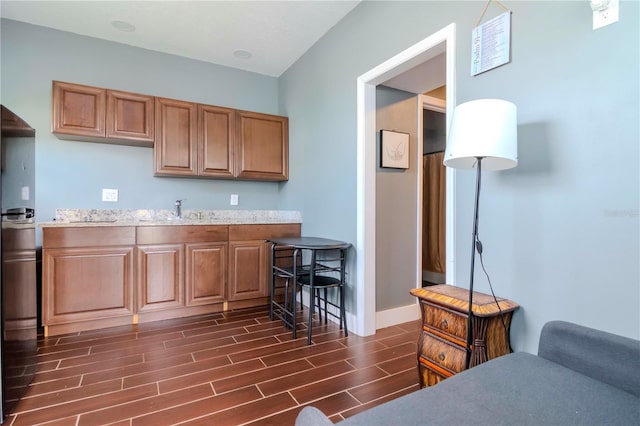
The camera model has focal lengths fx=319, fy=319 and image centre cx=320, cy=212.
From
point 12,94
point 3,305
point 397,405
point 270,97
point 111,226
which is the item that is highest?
point 270,97

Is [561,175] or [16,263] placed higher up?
[561,175]

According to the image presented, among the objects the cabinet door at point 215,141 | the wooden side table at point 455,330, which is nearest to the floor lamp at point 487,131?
the wooden side table at point 455,330

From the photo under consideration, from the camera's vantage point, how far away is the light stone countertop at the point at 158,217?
2.78 metres

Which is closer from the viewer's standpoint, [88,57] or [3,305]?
[3,305]

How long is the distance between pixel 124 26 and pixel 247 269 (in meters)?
2.49

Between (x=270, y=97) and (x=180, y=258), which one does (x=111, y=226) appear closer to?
(x=180, y=258)

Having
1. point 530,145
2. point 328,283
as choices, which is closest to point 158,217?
point 328,283

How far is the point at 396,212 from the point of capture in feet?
9.32

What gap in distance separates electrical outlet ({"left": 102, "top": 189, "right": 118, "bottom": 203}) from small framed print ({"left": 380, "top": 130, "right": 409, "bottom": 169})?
8.54 ft

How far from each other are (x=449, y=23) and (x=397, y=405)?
1922 mm

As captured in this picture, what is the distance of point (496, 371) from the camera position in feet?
3.59

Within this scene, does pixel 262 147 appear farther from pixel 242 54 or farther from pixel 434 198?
pixel 434 198

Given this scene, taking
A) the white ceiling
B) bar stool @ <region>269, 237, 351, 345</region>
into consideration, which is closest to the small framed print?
bar stool @ <region>269, 237, 351, 345</region>

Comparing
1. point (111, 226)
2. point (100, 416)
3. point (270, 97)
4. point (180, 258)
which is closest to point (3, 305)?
point (100, 416)
